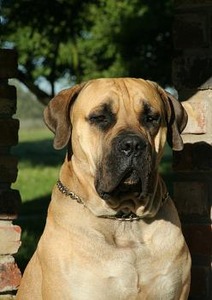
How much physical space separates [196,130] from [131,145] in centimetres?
104

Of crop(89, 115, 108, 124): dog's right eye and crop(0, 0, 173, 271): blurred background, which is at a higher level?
crop(89, 115, 108, 124): dog's right eye

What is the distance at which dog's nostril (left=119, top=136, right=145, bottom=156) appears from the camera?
3291 millimetres

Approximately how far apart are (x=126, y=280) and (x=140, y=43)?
805 inches

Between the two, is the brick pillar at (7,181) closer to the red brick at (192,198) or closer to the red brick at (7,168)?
the red brick at (7,168)

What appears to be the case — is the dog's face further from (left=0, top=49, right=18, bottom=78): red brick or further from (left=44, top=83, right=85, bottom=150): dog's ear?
(left=0, top=49, right=18, bottom=78): red brick

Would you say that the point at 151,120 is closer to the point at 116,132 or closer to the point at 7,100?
the point at 116,132

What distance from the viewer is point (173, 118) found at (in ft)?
12.4

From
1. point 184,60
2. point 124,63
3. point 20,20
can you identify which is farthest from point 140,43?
point 184,60

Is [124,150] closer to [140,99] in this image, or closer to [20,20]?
[140,99]

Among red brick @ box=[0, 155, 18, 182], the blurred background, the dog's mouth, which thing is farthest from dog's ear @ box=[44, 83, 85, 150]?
the blurred background

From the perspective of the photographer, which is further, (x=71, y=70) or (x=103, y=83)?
(x=71, y=70)

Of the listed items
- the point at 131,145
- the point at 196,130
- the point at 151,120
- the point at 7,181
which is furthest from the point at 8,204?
the point at 131,145

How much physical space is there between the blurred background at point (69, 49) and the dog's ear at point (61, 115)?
3.06 metres

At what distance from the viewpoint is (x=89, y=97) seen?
357 cm
